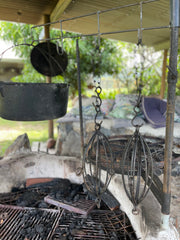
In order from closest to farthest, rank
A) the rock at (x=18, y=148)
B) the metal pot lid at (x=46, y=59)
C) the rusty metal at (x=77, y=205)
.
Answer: the rusty metal at (x=77, y=205) < the rock at (x=18, y=148) < the metal pot lid at (x=46, y=59)

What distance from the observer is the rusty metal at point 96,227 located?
1.54 m

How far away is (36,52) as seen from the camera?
2.67 meters

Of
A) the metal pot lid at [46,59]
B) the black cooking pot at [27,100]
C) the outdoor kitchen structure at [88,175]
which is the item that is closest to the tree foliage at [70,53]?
the metal pot lid at [46,59]

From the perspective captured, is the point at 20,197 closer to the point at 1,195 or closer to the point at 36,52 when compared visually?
the point at 1,195

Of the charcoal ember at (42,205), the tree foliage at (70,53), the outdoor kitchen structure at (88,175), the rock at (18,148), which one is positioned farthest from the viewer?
the tree foliage at (70,53)

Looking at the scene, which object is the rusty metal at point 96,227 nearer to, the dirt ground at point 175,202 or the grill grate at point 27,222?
the grill grate at point 27,222

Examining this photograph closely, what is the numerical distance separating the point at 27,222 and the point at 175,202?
1.20 m

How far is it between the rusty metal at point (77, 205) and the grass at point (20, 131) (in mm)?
2385

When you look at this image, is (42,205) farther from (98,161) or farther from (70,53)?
(70,53)

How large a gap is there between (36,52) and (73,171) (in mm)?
1543

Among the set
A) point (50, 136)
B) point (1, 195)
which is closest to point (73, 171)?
point (1, 195)

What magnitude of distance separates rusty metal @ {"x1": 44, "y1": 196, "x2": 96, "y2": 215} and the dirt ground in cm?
66

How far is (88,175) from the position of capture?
181cm

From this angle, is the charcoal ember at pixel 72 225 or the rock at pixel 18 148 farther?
the rock at pixel 18 148
